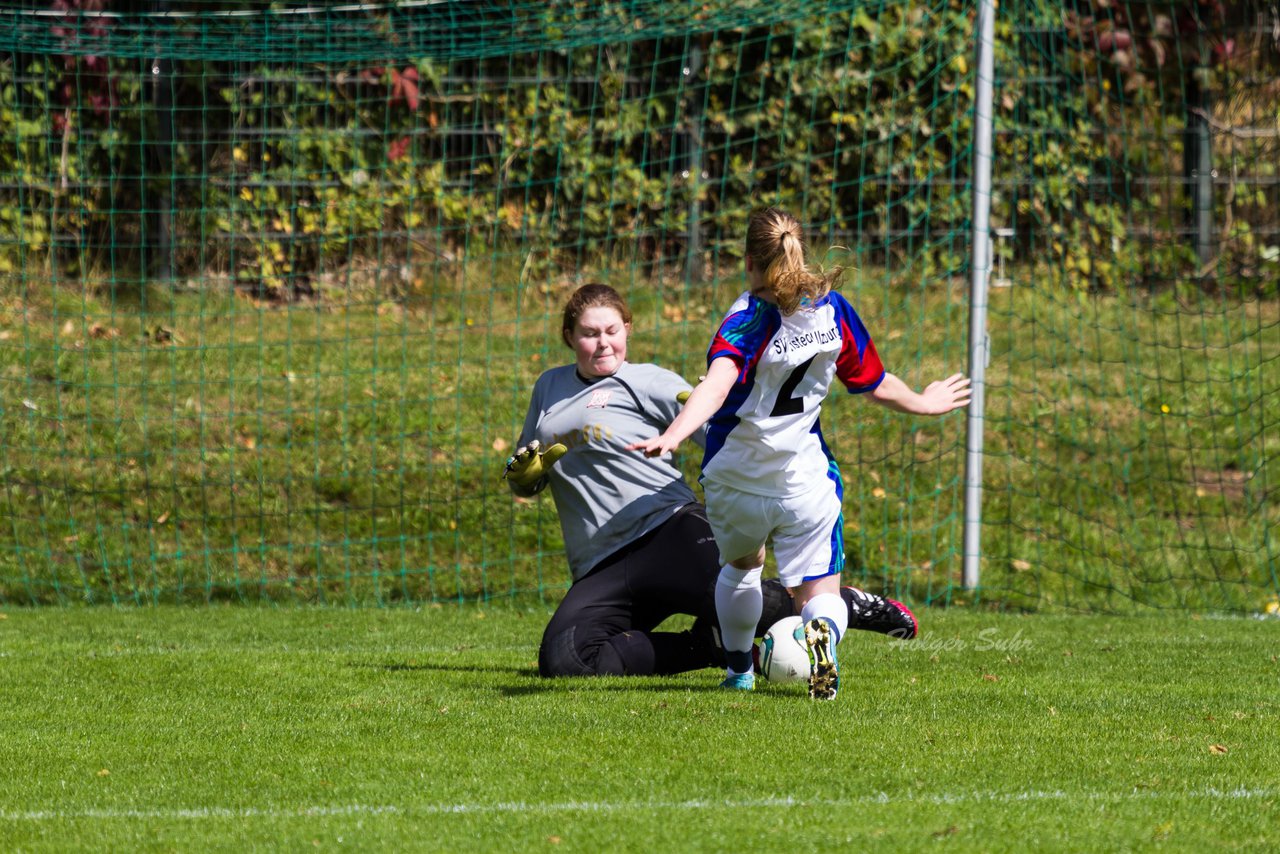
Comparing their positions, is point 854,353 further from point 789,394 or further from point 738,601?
point 738,601

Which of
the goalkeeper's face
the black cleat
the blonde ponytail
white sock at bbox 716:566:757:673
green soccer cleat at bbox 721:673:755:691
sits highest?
the blonde ponytail

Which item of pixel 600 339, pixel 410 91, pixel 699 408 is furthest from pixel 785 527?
pixel 410 91

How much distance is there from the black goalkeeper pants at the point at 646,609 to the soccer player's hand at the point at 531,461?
0.48 meters

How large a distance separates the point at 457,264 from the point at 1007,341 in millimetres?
3670

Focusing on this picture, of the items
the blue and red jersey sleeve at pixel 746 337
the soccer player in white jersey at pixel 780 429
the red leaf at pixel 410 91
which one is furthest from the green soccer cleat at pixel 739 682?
the red leaf at pixel 410 91

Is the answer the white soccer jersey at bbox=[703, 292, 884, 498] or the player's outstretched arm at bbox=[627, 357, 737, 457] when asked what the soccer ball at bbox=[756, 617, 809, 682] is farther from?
the player's outstretched arm at bbox=[627, 357, 737, 457]

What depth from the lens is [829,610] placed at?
4.55 m

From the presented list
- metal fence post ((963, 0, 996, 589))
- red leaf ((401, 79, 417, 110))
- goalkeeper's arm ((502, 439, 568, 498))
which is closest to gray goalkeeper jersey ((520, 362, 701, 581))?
goalkeeper's arm ((502, 439, 568, 498))

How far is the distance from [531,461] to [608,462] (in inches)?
19.9

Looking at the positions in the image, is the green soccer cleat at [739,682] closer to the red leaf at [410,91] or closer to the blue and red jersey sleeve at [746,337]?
the blue and red jersey sleeve at [746,337]

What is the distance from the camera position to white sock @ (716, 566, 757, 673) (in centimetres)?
469

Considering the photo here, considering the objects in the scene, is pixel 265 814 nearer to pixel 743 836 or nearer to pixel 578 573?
pixel 743 836

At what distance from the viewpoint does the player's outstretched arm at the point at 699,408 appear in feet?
13.6

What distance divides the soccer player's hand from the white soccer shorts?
60cm
